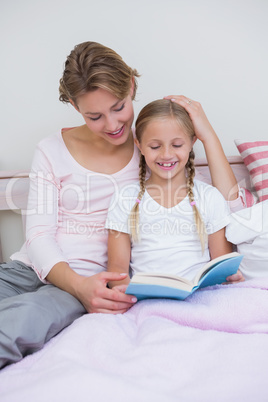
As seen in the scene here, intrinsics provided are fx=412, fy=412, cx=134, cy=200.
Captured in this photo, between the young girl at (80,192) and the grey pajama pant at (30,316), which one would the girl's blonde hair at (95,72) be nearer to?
the young girl at (80,192)

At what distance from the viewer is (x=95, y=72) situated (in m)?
1.16

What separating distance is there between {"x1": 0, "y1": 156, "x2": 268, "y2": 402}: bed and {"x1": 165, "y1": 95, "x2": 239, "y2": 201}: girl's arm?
355 millimetres

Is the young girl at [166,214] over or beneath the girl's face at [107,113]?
beneath

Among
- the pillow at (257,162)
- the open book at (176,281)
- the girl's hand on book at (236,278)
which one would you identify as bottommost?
the girl's hand on book at (236,278)

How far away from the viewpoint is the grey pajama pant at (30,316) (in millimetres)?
901

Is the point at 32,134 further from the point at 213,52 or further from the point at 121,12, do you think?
the point at 213,52

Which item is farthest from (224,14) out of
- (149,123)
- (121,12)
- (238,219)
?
(238,219)

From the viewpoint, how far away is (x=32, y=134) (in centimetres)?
171

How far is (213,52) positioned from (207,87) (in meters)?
0.14

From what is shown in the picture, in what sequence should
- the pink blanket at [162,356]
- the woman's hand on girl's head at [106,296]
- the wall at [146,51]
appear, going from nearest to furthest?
the pink blanket at [162,356]
the woman's hand on girl's head at [106,296]
the wall at [146,51]

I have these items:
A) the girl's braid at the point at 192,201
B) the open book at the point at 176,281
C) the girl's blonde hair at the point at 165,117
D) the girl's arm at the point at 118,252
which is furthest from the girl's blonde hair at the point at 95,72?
the open book at the point at 176,281

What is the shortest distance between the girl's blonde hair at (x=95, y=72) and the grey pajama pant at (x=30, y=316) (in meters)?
0.59

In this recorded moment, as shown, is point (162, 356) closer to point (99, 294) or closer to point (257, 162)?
point (99, 294)

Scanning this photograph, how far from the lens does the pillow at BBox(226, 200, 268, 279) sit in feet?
4.04
